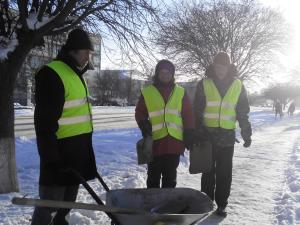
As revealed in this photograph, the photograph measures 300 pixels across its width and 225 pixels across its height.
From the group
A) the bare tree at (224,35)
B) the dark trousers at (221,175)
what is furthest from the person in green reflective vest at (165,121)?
the bare tree at (224,35)

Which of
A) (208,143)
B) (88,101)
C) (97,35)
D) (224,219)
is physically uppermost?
(97,35)

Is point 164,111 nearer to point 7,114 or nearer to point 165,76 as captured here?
point 165,76

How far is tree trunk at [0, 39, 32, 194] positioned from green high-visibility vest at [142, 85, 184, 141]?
216cm

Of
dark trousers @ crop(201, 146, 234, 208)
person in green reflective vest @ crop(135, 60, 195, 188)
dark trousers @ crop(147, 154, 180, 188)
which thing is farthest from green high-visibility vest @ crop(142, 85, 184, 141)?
dark trousers @ crop(201, 146, 234, 208)

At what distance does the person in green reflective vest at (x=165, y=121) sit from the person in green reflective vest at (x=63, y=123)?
1.22 metres

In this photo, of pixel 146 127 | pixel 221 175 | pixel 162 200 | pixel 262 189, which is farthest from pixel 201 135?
pixel 262 189

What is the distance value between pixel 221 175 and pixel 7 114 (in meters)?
3.03

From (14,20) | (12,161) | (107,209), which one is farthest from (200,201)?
(14,20)

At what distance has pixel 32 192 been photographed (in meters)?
6.33

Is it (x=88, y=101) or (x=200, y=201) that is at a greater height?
(x=88, y=101)

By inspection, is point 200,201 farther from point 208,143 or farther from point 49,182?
point 208,143

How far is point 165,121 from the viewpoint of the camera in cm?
475

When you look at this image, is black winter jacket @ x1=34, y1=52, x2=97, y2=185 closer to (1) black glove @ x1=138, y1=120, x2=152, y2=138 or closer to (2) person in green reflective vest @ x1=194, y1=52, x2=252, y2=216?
(1) black glove @ x1=138, y1=120, x2=152, y2=138

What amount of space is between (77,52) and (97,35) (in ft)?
14.4
